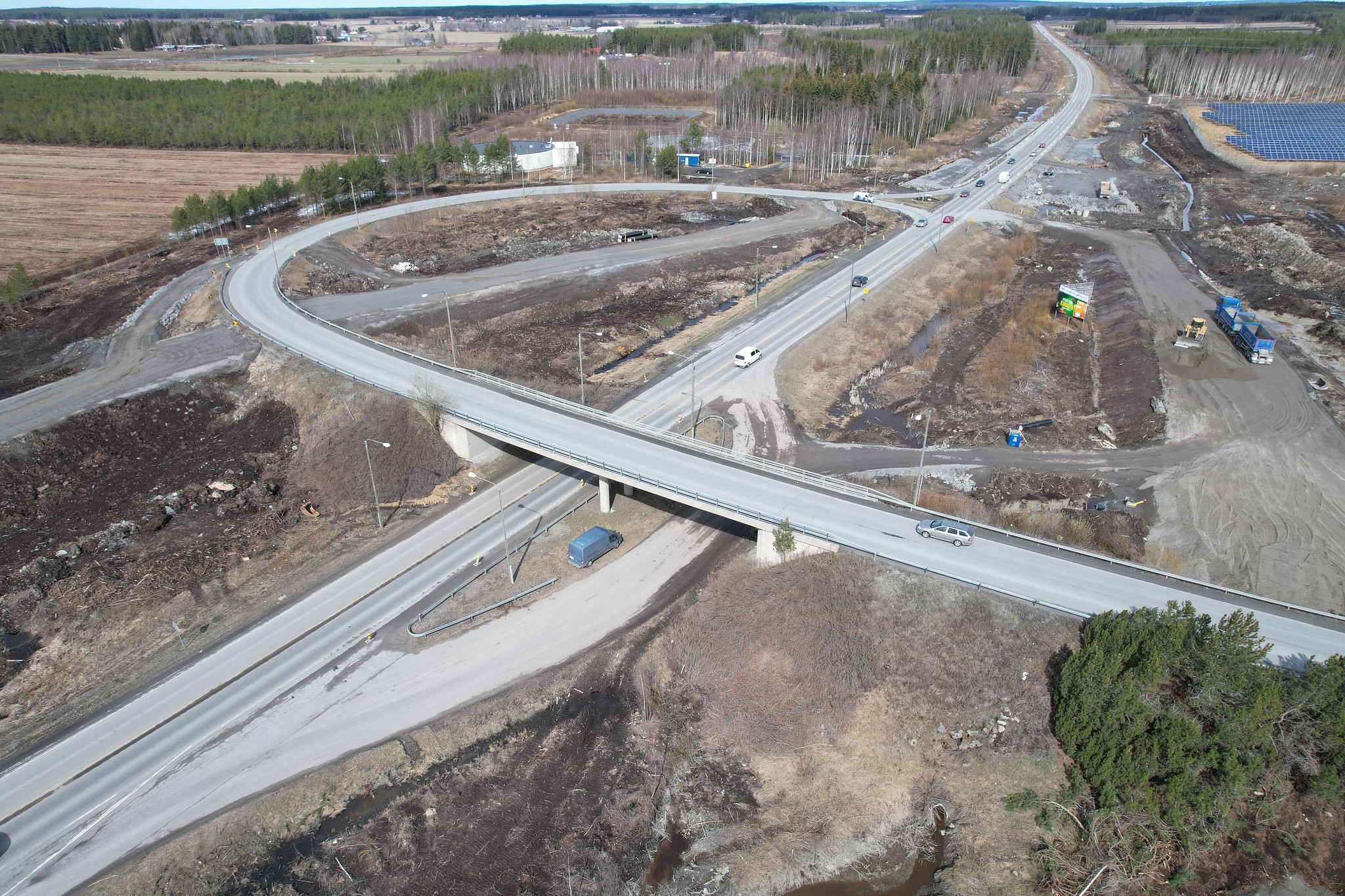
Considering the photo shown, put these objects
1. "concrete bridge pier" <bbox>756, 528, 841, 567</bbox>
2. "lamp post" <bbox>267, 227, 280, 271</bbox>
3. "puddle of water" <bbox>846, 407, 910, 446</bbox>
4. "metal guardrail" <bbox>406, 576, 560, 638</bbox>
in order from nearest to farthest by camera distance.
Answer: "metal guardrail" <bbox>406, 576, 560, 638</bbox>, "concrete bridge pier" <bbox>756, 528, 841, 567</bbox>, "puddle of water" <bbox>846, 407, 910, 446</bbox>, "lamp post" <bbox>267, 227, 280, 271</bbox>

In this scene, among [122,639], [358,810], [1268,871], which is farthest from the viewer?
[122,639]

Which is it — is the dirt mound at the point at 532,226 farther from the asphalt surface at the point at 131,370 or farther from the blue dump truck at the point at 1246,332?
the blue dump truck at the point at 1246,332

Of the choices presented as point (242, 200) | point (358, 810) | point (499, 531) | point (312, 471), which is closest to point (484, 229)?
point (242, 200)

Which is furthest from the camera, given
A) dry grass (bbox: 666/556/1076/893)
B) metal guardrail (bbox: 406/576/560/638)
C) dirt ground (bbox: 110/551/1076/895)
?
metal guardrail (bbox: 406/576/560/638)

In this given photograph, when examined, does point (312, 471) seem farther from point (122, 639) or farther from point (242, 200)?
point (242, 200)

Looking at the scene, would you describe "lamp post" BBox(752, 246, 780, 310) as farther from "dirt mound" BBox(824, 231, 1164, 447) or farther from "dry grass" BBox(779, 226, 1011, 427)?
"dirt mound" BBox(824, 231, 1164, 447)

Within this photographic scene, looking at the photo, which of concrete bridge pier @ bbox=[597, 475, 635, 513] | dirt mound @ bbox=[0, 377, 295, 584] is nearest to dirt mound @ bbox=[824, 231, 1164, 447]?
concrete bridge pier @ bbox=[597, 475, 635, 513]

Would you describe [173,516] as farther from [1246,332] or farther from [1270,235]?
[1270,235]
